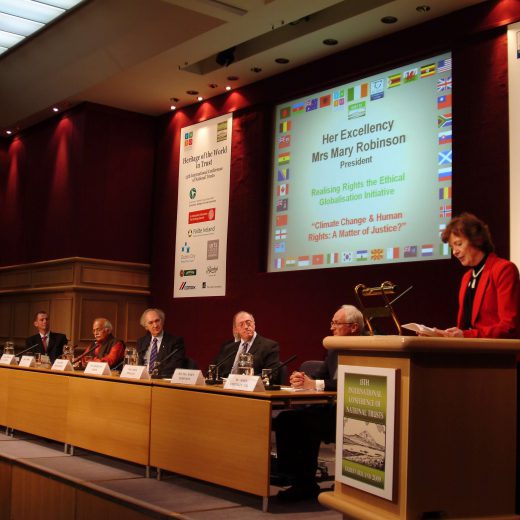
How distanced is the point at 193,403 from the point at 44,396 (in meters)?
1.97

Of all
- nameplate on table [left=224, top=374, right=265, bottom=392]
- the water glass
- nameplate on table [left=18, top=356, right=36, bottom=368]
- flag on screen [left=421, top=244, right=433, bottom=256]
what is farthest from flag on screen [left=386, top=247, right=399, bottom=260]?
nameplate on table [left=18, top=356, right=36, bottom=368]

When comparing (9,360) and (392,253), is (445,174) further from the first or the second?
(9,360)

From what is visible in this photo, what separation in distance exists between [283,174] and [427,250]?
1987 mm

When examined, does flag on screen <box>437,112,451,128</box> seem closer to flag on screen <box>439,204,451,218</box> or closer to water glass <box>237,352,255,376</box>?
flag on screen <box>439,204,451,218</box>

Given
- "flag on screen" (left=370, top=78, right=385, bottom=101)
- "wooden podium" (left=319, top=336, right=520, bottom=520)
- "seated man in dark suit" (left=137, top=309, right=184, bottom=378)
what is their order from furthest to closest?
"flag on screen" (left=370, top=78, right=385, bottom=101), "seated man in dark suit" (left=137, top=309, right=184, bottom=378), "wooden podium" (left=319, top=336, right=520, bottom=520)

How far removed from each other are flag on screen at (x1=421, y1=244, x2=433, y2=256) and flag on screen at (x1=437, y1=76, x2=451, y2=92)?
1.28 metres

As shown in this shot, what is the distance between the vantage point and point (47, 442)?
596cm

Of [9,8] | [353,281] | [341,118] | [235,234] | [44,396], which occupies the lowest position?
[44,396]

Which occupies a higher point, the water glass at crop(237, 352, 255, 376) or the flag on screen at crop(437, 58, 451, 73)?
the flag on screen at crop(437, 58, 451, 73)

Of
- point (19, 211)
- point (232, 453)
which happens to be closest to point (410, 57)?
point (232, 453)

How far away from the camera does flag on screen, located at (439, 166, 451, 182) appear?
5992 mm

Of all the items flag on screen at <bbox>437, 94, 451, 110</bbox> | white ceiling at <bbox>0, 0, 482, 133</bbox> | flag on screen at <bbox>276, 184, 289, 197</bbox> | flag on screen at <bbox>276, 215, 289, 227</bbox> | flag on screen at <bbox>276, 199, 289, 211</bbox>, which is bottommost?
flag on screen at <bbox>276, 215, 289, 227</bbox>

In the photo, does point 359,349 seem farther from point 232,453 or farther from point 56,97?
point 56,97

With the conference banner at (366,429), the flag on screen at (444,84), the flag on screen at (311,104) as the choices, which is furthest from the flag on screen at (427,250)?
the conference banner at (366,429)
